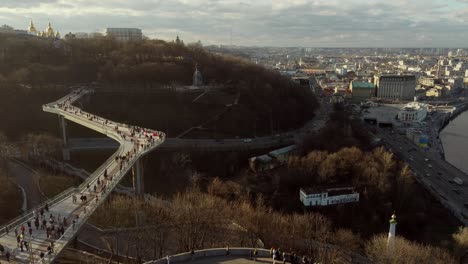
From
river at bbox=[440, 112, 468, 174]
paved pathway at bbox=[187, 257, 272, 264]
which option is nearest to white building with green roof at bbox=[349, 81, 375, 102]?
river at bbox=[440, 112, 468, 174]

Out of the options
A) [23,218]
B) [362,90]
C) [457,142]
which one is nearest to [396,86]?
[362,90]

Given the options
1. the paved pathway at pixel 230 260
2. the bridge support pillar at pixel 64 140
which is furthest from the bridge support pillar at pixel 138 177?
the bridge support pillar at pixel 64 140

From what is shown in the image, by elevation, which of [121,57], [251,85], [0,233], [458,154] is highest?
[121,57]

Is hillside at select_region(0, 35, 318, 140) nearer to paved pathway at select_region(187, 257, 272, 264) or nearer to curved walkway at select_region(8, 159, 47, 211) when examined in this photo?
curved walkway at select_region(8, 159, 47, 211)

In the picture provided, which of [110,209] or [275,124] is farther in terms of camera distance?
[275,124]

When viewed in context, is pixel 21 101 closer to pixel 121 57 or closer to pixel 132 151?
pixel 121 57

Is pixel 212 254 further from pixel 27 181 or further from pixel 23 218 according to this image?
pixel 27 181

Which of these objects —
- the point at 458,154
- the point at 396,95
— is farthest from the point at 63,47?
the point at 396,95
